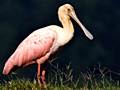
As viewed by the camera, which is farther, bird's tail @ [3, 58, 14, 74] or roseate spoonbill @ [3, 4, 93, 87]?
bird's tail @ [3, 58, 14, 74]

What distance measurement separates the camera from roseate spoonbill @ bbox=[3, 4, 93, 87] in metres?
4.90

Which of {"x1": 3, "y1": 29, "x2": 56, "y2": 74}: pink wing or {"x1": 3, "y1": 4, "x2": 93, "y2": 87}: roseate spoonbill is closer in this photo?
{"x1": 3, "y1": 4, "x2": 93, "y2": 87}: roseate spoonbill

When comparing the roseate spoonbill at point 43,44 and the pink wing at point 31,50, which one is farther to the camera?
the pink wing at point 31,50

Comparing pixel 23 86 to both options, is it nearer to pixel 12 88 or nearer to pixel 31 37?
pixel 12 88

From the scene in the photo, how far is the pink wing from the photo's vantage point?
5023mm

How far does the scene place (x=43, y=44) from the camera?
16.5ft

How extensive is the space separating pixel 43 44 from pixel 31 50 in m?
0.27

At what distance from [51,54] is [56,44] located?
212mm

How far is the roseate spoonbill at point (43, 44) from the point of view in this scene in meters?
4.90

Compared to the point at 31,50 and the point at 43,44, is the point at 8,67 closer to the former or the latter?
the point at 31,50

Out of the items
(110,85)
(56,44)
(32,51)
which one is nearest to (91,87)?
(110,85)

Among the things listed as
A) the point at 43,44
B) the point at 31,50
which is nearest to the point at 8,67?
the point at 31,50

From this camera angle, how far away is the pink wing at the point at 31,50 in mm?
5023

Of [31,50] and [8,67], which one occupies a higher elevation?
[31,50]
